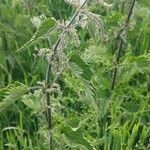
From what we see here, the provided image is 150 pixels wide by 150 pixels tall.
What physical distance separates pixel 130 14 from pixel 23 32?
1078 mm

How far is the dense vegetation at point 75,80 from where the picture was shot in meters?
1.57

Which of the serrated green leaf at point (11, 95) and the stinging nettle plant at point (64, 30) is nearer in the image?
the stinging nettle plant at point (64, 30)

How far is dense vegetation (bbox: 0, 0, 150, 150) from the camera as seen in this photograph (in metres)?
1.57

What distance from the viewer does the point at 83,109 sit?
9.00 feet

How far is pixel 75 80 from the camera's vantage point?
2562 millimetres

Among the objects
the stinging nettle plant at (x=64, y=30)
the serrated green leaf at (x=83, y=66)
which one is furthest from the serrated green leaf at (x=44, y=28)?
the serrated green leaf at (x=83, y=66)

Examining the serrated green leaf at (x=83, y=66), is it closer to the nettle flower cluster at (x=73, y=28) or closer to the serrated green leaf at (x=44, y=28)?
the nettle flower cluster at (x=73, y=28)

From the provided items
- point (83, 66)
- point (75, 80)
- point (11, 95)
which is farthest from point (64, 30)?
point (75, 80)

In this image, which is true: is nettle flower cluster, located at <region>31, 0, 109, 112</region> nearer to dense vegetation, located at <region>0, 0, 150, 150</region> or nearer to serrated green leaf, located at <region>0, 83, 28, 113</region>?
dense vegetation, located at <region>0, 0, 150, 150</region>

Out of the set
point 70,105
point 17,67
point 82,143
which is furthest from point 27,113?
point 82,143

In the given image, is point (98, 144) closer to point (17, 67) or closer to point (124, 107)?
point (124, 107)

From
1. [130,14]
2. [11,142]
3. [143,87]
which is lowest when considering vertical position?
[11,142]

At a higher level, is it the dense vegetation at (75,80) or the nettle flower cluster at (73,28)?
the nettle flower cluster at (73,28)

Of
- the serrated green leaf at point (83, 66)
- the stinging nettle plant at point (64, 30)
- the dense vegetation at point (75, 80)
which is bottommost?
the dense vegetation at point (75, 80)
